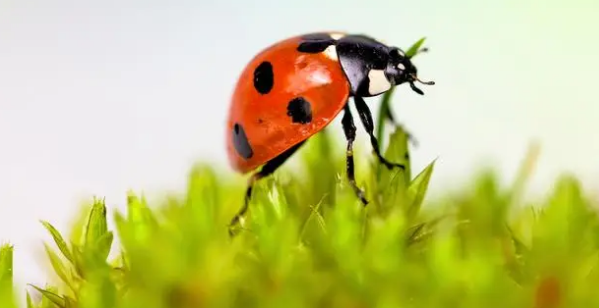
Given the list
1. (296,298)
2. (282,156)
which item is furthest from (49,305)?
(282,156)

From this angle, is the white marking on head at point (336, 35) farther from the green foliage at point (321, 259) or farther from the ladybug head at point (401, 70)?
the green foliage at point (321, 259)

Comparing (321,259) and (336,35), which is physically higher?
(336,35)

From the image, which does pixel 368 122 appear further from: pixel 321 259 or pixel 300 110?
pixel 321 259

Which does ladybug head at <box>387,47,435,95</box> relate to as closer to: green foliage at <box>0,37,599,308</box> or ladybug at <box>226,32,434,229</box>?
ladybug at <box>226,32,434,229</box>

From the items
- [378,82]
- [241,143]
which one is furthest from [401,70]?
[241,143]

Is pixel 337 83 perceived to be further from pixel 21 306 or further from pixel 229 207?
pixel 21 306

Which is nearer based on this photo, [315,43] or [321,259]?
[321,259]

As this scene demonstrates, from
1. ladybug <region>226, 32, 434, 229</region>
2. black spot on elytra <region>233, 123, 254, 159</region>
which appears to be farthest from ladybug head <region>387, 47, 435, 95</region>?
black spot on elytra <region>233, 123, 254, 159</region>
